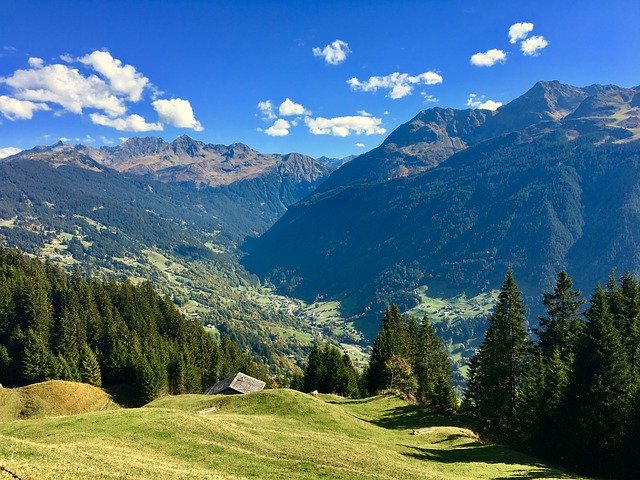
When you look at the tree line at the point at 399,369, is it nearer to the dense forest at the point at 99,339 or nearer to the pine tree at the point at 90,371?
the dense forest at the point at 99,339

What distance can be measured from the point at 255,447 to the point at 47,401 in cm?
6408

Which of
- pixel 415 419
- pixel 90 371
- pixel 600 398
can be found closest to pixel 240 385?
pixel 90 371

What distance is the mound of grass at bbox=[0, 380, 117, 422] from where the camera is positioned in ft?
254

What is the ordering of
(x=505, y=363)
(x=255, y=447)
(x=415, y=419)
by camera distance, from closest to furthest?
(x=255, y=447) → (x=415, y=419) → (x=505, y=363)

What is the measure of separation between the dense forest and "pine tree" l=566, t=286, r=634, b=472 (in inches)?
3259

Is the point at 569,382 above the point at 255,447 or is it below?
above

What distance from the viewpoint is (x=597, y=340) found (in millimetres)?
50219

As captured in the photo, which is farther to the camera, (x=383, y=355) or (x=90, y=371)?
(x=90, y=371)

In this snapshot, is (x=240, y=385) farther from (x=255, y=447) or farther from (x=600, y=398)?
(x=600, y=398)

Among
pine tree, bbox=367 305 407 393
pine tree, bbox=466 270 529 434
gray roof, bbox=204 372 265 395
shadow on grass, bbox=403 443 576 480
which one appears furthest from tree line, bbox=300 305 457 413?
shadow on grass, bbox=403 443 576 480

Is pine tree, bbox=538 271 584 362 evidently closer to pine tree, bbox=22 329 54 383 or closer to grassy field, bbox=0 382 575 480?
grassy field, bbox=0 382 575 480

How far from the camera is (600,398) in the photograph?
4866 cm

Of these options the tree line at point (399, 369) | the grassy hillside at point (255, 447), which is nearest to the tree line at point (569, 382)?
the grassy hillside at point (255, 447)

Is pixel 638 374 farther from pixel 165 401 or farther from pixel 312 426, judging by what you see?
pixel 165 401
